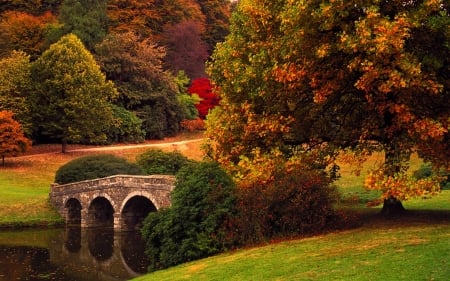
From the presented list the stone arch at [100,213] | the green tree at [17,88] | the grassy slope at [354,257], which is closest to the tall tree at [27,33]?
the green tree at [17,88]

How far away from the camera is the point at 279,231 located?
2102 centimetres

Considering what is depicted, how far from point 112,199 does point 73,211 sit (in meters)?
5.73

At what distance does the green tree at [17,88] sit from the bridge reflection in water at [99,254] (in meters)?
18.9

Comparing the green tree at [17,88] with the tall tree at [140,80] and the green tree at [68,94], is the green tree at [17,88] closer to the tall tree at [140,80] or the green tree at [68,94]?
the green tree at [68,94]

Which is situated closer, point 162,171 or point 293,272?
point 293,272

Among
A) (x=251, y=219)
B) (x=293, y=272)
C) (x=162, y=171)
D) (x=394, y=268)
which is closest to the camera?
(x=394, y=268)

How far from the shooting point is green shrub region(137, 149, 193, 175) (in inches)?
1909

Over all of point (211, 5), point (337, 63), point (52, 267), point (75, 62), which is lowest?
point (52, 267)

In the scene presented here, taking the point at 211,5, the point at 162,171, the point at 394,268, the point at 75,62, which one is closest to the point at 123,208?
the point at 162,171

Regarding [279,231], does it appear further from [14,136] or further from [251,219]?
[14,136]

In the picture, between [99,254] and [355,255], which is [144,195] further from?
[355,255]

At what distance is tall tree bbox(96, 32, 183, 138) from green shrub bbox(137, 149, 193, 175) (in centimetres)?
1894

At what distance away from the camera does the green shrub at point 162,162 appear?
4850 cm

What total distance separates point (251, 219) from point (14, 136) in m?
39.1
